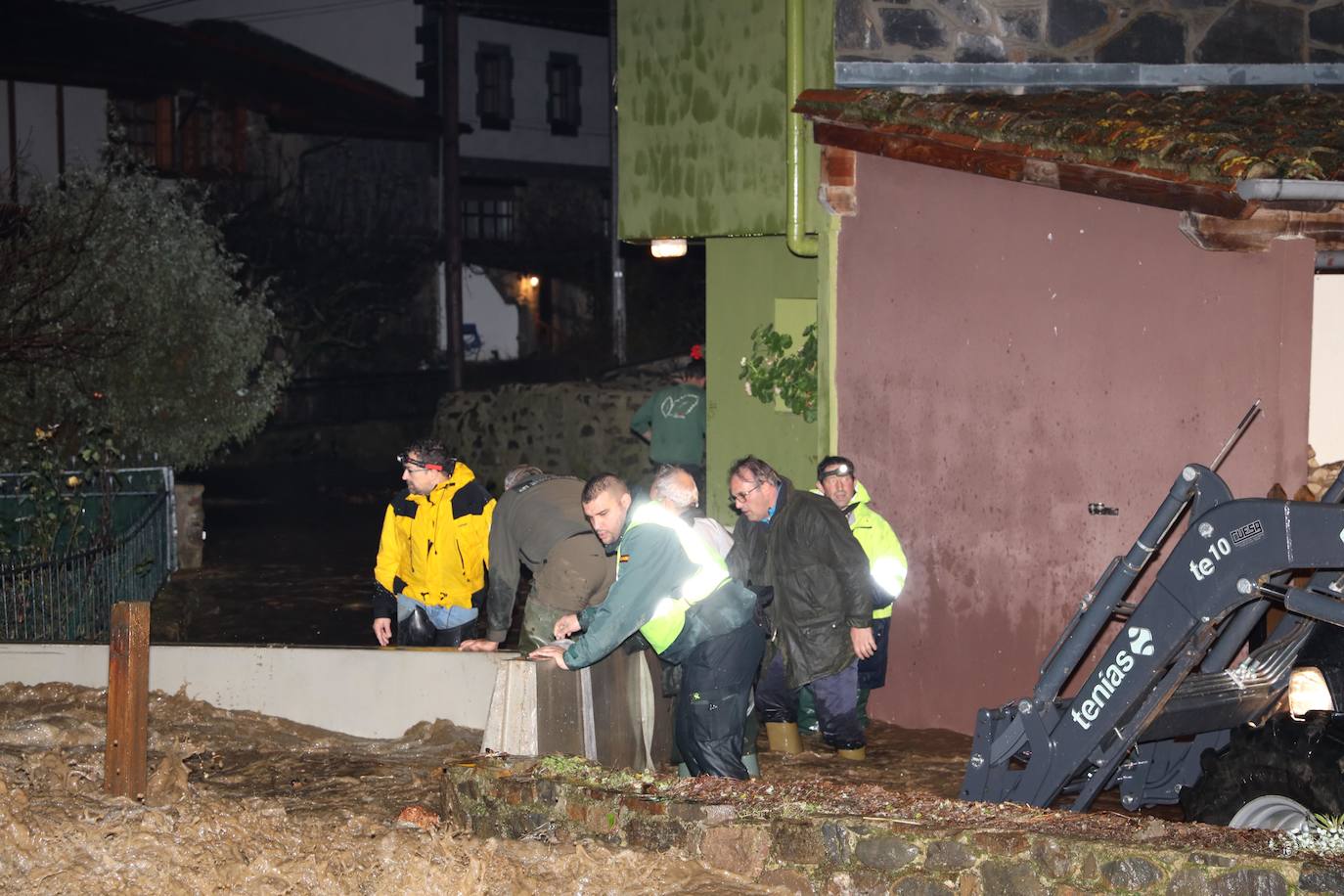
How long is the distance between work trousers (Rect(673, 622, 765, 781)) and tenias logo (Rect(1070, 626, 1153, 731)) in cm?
159

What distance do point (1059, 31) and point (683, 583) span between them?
5341mm

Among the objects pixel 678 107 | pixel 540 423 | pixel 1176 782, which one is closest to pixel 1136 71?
pixel 678 107

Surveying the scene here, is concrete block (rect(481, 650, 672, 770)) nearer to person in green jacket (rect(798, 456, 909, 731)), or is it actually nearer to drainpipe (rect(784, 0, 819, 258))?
person in green jacket (rect(798, 456, 909, 731))

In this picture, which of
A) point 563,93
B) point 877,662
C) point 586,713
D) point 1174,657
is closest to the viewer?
point 1174,657

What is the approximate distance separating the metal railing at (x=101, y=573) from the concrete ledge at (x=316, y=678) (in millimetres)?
876

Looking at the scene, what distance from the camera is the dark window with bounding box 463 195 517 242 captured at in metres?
41.1

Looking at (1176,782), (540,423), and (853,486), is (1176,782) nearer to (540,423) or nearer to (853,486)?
(853,486)

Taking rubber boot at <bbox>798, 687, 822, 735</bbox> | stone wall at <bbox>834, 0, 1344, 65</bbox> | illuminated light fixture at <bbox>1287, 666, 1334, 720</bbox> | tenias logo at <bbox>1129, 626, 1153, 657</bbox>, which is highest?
stone wall at <bbox>834, 0, 1344, 65</bbox>

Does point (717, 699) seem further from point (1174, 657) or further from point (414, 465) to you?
point (414, 465)

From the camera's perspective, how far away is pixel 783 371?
11633 mm

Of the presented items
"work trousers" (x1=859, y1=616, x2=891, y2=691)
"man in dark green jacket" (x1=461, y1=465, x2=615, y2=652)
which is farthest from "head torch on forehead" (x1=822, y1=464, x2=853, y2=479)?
"man in dark green jacket" (x1=461, y1=465, x2=615, y2=652)

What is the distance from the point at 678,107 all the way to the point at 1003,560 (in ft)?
14.6

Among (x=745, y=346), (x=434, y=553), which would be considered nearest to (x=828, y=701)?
(x=434, y=553)

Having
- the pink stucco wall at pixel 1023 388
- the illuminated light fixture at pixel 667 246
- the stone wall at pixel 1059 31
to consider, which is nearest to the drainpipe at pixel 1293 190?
the pink stucco wall at pixel 1023 388
